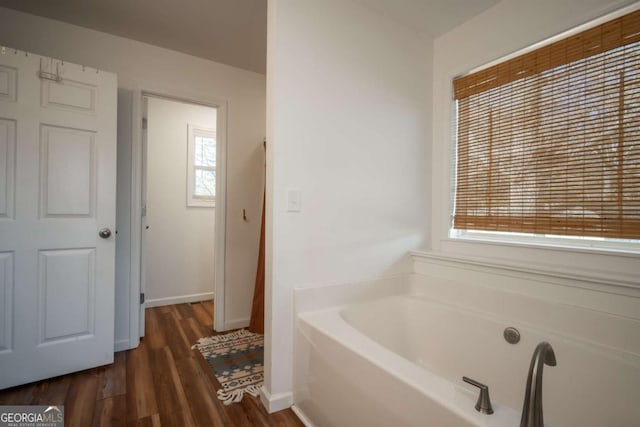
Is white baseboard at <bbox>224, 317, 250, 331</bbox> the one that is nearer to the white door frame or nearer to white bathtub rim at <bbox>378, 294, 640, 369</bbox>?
the white door frame

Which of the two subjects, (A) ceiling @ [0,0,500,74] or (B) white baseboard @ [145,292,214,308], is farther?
(B) white baseboard @ [145,292,214,308]

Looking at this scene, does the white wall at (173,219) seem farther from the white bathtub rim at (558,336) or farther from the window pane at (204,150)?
the white bathtub rim at (558,336)

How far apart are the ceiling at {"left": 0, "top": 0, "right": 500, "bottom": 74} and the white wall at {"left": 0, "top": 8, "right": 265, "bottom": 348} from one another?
10cm

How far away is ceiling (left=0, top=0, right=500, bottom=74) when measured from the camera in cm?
186

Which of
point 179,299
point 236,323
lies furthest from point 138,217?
point 179,299

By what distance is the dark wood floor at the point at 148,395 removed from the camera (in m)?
1.47

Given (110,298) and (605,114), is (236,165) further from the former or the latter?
(605,114)

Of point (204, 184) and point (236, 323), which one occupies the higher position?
point (204, 184)

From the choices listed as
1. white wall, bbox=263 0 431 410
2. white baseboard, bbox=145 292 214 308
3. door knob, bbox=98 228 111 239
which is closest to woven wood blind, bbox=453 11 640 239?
white wall, bbox=263 0 431 410

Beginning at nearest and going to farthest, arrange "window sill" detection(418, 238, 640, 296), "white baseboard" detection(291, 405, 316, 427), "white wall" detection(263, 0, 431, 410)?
1. "window sill" detection(418, 238, 640, 296)
2. "white baseboard" detection(291, 405, 316, 427)
3. "white wall" detection(263, 0, 431, 410)

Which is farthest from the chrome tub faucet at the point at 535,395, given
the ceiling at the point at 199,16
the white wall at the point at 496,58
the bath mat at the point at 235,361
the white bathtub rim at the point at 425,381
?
the ceiling at the point at 199,16

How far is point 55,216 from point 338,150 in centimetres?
182

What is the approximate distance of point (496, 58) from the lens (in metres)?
1.81

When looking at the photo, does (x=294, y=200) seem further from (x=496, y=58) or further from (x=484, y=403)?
(x=496, y=58)
